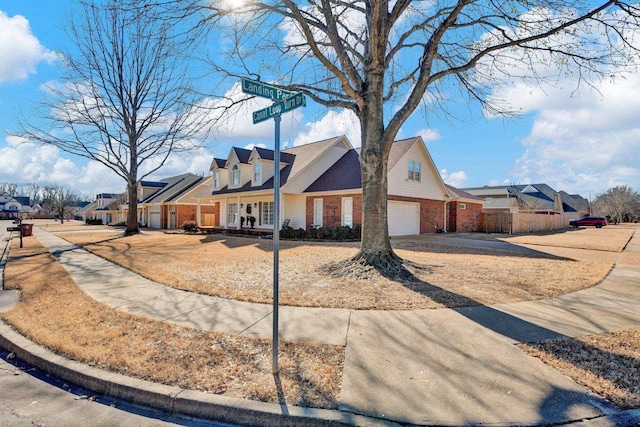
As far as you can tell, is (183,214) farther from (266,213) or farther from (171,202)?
(266,213)

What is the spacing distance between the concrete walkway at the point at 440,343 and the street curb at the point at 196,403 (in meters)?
0.06

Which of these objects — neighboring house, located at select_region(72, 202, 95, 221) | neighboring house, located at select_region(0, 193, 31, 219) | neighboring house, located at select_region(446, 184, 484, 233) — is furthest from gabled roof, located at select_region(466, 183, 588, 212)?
neighboring house, located at select_region(0, 193, 31, 219)

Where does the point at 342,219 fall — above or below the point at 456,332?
above

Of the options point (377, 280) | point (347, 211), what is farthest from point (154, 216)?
point (377, 280)

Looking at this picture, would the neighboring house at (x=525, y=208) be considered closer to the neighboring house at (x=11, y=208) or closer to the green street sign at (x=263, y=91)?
the green street sign at (x=263, y=91)

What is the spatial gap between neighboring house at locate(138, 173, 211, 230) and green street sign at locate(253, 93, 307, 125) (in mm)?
32292

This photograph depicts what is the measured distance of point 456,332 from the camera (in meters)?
4.54

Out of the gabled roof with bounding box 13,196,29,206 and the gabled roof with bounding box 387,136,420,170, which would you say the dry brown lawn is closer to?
the gabled roof with bounding box 387,136,420,170

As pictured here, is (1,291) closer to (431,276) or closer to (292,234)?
(431,276)

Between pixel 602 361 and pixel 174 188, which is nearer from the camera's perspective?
pixel 602 361

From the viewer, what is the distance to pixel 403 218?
22031mm

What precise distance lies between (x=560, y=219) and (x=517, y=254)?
32.2 m

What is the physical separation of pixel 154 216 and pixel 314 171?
2695cm

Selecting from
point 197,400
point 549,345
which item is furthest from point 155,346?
point 549,345
